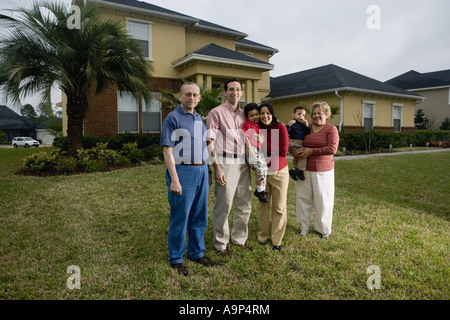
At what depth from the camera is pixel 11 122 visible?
150 ft

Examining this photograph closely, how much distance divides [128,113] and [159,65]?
2698 millimetres

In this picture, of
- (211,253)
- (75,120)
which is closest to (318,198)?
(211,253)

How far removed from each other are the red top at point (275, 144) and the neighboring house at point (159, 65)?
8.88 metres

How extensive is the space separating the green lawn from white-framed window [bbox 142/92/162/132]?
7055 mm

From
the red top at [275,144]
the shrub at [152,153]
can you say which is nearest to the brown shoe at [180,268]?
the red top at [275,144]

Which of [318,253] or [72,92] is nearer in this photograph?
[318,253]

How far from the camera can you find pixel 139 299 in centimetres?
262

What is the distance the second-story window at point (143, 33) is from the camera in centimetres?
1272

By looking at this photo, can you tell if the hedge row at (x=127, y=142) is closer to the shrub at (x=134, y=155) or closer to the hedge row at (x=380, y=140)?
the shrub at (x=134, y=155)

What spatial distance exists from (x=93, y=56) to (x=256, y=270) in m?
7.74
